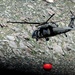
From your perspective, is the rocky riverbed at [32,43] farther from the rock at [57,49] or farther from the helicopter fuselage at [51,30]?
the helicopter fuselage at [51,30]

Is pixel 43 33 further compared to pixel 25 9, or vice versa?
pixel 25 9

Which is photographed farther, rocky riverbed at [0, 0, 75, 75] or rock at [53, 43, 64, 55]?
rock at [53, 43, 64, 55]

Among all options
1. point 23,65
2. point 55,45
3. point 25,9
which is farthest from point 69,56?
point 25,9

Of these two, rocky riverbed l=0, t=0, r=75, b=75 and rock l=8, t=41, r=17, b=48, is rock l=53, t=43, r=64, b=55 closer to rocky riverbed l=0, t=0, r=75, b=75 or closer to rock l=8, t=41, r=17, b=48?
rocky riverbed l=0, t=0, r=75, b=75

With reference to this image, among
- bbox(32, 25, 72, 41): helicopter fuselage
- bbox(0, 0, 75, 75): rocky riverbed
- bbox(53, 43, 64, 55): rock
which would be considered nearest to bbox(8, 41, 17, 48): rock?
bbox(0, 0, 75, 75): rocky riverbed

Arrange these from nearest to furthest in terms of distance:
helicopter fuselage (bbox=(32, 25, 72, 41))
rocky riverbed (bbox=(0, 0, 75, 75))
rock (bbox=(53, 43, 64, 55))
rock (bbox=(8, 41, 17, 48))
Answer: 1. helicopter fuselage (bbox=(32, 25, 72, 41))
2. rocky riverbed (bbox=(0, 0, 75, 75))
3. rock (bbox=(8, 41, 17, 48))
4. rock (bbox=(53, 43, 64, 55))

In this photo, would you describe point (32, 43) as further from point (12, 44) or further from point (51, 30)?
point (51, 30)

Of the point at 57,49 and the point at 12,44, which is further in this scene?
the point at 57,49

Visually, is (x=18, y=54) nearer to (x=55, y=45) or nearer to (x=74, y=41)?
(x=55, y=45)

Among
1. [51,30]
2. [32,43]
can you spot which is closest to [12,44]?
[32,43]

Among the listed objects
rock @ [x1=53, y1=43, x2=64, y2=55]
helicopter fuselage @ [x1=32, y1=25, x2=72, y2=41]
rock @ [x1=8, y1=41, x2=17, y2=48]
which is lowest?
rock @ [x1=53, y1=43, x2=64, y2=55]

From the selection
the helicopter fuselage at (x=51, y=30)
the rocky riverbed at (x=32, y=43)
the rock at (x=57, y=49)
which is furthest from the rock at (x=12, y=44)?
the helicopter fuselage at (x=51, y=30)
